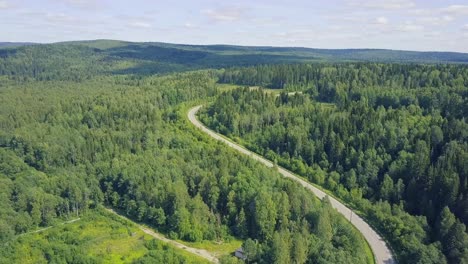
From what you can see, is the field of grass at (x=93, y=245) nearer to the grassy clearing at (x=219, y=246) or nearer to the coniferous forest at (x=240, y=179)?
the coniferous forest at (x=240, y=179)

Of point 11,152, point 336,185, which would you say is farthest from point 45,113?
point 336,185

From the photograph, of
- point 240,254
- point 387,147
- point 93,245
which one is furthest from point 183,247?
point 387,147

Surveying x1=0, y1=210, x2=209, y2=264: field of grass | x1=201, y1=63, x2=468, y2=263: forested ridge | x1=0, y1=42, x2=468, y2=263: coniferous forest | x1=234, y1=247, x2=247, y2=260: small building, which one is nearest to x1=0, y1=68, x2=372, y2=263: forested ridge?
x1=0, y1=42, x2=468, y2=263: coniferous forest

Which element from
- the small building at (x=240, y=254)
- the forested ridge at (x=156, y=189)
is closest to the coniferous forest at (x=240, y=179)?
the forested ridge at (x=156, y=189)

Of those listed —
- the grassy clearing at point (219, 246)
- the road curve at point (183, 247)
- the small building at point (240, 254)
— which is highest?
the small building at point (240, 254)

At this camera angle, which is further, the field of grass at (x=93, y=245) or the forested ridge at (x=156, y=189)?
the forested ridge at (x=156, y=189)

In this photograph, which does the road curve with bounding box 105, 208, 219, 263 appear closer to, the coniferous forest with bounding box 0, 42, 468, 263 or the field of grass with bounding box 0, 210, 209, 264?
the field of grass with bounding box 0, 210, 209, 264
